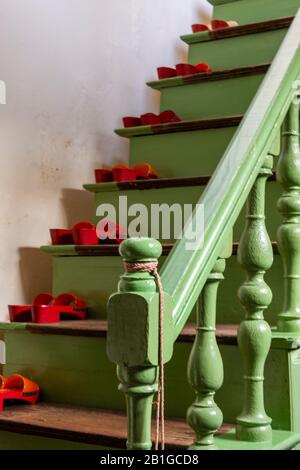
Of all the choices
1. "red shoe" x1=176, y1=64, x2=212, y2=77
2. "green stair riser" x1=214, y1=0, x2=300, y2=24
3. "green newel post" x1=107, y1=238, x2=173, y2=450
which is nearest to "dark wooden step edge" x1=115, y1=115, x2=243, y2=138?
"red shoe" x1=176, y1=64, x2=212, y2=77

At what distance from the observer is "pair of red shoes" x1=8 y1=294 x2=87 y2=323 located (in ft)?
6.25

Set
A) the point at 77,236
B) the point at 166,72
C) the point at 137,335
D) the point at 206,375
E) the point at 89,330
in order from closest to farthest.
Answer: the point at 137,335
the point at 206,375
the point at 89,330
the point at 77,236
the point at 166,72

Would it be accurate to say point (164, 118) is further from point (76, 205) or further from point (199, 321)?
point (199, 321)

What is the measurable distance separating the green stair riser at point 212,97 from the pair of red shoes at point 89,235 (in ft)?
2.01

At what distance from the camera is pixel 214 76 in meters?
2.53

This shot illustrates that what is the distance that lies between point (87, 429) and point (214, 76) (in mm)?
1479

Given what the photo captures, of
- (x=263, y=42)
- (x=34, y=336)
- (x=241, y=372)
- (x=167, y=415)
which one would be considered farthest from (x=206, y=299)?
(x=263, y=42)

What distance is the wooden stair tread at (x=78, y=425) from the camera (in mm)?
1453

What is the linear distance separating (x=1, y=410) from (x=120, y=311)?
0.82m

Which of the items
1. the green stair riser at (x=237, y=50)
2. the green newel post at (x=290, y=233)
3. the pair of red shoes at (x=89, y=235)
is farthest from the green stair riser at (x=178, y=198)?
the green stair riser at (x=237, y=50)

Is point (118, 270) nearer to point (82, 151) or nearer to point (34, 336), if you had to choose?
point (34, 336)

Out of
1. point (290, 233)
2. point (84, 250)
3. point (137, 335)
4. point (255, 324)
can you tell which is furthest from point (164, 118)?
point (137, 335)

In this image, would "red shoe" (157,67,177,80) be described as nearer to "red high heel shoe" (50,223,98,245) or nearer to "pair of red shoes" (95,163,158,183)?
"pair of red shoes" (95,163,158,183)

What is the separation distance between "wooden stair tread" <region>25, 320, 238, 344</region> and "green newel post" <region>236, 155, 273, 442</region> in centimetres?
15
